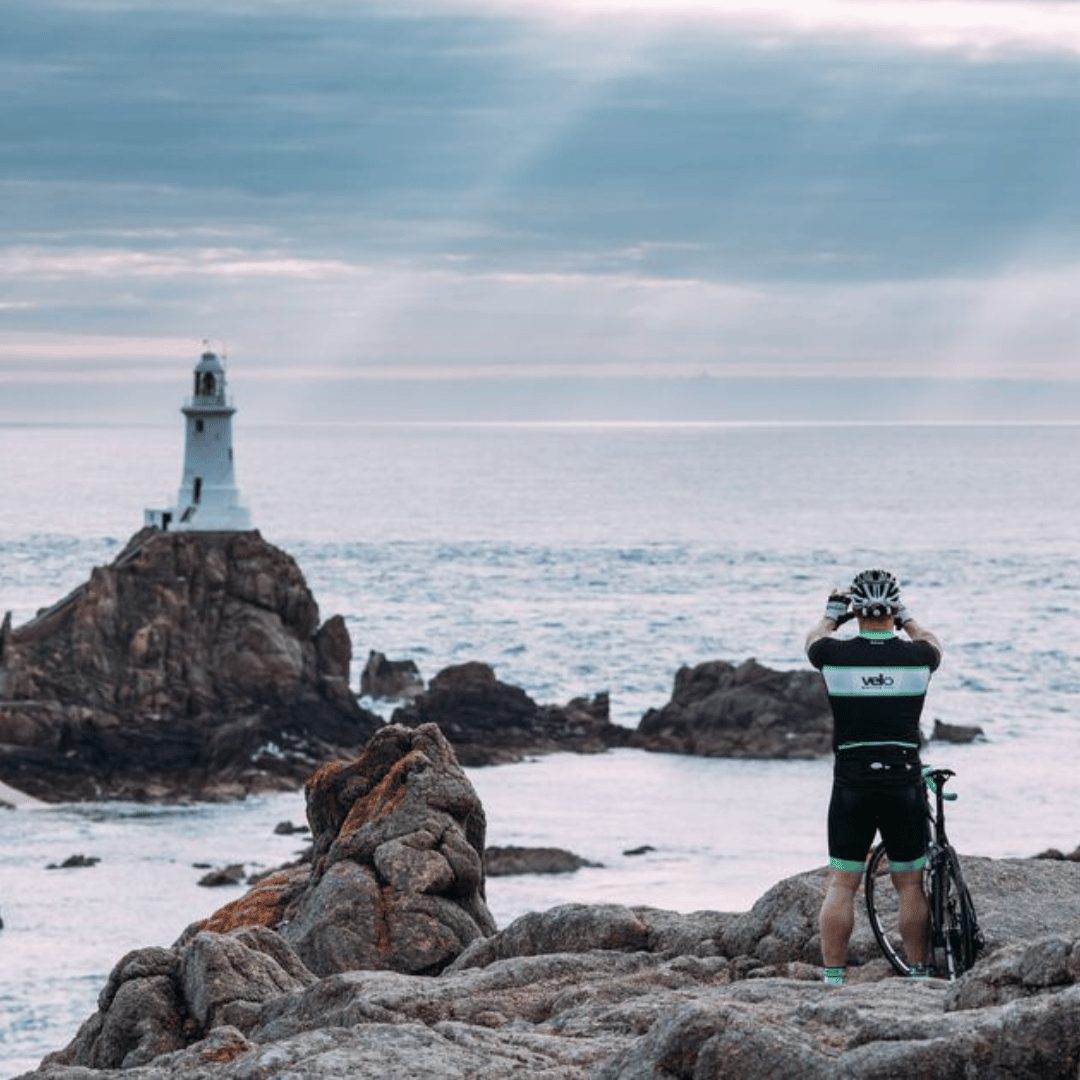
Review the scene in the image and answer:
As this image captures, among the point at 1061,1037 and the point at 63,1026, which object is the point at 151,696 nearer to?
the point at 63,1026

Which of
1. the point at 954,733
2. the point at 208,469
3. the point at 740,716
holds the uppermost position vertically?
the point at 208,469

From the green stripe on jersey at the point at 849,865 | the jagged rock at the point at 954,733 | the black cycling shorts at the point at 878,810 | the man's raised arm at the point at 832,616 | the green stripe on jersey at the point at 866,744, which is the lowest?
the jagged rock at the point at 954,733

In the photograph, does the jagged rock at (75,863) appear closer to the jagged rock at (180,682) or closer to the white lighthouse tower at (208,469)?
the jagged rock at (180,682)

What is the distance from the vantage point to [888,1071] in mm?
8164

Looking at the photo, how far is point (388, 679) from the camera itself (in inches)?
3462

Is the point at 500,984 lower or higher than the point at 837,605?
lower

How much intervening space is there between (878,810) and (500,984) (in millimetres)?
2673

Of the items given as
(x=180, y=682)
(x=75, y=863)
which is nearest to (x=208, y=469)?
(x=180, y=682)

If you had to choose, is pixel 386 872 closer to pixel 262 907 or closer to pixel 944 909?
pixel 262 907

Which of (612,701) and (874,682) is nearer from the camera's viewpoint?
(874,682)

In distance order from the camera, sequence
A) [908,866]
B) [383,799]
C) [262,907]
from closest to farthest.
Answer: [908,866], [262,907], [383,799]

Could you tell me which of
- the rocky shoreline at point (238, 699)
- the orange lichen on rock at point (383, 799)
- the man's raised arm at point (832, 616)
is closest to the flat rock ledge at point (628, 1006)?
the man's raised arm at point (832, 616)

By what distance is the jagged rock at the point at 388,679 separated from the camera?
87250mm

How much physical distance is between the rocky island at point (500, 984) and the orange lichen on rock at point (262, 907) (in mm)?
34
